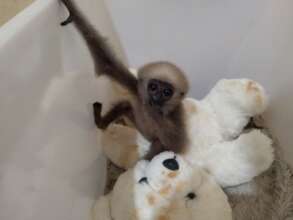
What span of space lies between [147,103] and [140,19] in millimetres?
344

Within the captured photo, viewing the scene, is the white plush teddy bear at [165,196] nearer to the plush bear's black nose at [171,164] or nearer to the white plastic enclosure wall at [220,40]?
the plush bear's black nose at [171,164]

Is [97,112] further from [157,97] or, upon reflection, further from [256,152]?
[256,152]

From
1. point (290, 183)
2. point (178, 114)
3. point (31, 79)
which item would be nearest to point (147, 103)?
point (178, 114)

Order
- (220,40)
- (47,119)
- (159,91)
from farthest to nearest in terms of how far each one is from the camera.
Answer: (220,40) → (159,91) → (47,119)

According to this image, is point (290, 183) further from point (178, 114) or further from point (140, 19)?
point (140, 19)

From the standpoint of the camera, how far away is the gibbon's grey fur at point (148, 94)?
3.17 ft

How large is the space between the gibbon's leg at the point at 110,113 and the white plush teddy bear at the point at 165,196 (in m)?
0.14

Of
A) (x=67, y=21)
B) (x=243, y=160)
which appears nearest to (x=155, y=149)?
(x=243, y=160)

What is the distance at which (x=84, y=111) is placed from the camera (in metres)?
1.00

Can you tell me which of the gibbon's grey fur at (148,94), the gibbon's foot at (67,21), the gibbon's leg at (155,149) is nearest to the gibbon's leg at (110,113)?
the gibbon's grey fur at (148,94)

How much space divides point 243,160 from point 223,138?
0.11m

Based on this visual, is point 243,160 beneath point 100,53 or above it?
beneath

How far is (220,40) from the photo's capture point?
123 centimetres

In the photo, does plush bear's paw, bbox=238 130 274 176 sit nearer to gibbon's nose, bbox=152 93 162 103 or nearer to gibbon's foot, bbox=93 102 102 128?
gibbon's nose, bbox=152 93 162 103
